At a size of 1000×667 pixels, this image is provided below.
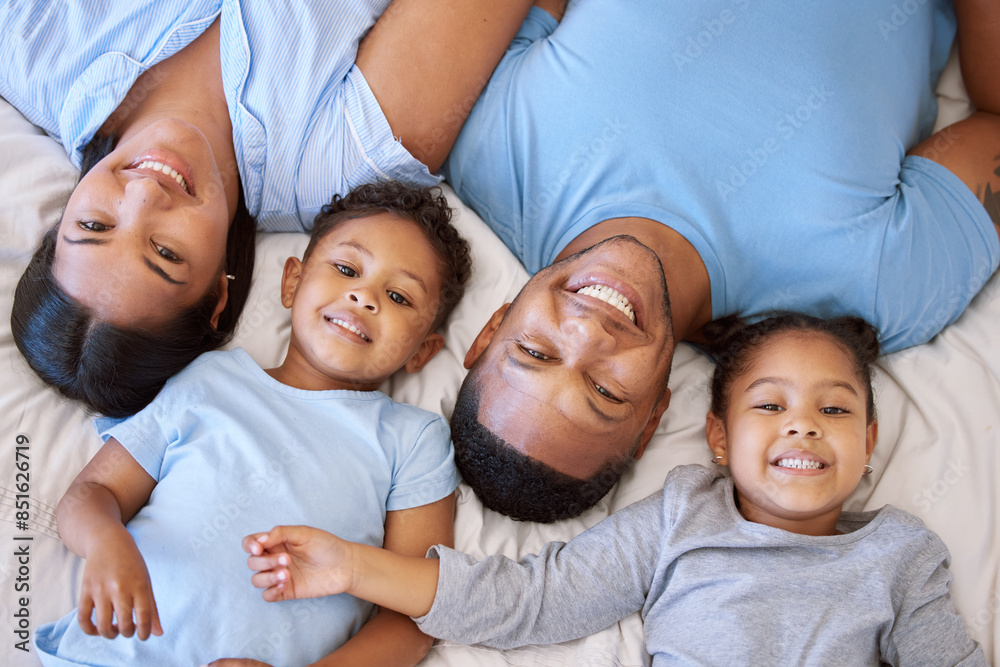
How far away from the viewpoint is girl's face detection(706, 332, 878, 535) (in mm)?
1523

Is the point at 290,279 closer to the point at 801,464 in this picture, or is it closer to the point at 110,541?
the point at 110,541

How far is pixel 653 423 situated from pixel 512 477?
16.2 inches

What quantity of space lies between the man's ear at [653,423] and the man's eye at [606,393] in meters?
0.20

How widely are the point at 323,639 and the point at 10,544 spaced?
2.25 feet

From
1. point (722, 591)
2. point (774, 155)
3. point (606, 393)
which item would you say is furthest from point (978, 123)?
point (722, 591)

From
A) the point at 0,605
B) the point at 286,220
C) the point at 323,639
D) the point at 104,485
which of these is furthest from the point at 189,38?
the point at 323,639

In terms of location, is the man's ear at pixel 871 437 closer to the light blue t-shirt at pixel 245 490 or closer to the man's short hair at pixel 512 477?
the man's short hair at pixel 512 477

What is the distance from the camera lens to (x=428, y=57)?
6.04 ft

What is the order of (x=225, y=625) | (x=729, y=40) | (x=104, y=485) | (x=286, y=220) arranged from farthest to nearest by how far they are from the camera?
(x=286, y=220) < (x=729, y=40) < (x=104, y=485) < (x=225, y=625)

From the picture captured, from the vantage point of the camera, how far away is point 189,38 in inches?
72.9

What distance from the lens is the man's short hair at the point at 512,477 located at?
157 centimetres

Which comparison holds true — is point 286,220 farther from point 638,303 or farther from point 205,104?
point 638,303

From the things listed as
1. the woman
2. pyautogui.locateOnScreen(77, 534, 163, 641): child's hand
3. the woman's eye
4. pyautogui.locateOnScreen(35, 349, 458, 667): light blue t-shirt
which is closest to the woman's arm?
the woman

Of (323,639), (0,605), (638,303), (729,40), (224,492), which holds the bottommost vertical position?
(0,605)
